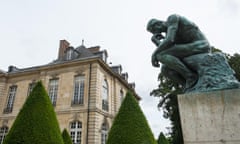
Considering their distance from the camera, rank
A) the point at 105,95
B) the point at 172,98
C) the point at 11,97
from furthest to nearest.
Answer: the point at 11,97 → the point at 105,95 → the point at 172,98

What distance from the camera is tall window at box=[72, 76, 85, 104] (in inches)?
629

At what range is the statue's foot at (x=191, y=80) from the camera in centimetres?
279

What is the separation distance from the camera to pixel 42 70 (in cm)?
1812

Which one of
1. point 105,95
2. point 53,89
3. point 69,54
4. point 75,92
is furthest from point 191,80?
point 69,54

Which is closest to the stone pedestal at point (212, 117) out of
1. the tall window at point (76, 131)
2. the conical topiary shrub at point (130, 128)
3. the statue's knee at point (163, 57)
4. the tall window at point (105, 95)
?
Result: the statue's knee at point (163, 57)

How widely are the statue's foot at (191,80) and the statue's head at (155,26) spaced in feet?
3.03

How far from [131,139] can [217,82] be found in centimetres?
461

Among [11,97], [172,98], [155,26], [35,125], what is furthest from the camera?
[11,97]

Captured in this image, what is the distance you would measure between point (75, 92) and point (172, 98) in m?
8.30

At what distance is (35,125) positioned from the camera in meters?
5.64

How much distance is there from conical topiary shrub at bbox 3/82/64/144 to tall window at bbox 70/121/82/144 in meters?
9.18

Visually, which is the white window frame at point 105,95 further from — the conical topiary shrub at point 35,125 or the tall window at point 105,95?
the conical topiary shrub at point 35,125

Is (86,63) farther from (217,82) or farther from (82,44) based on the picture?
(217,82)

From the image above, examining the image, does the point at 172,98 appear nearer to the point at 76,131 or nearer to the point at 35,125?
the point at 76,131
